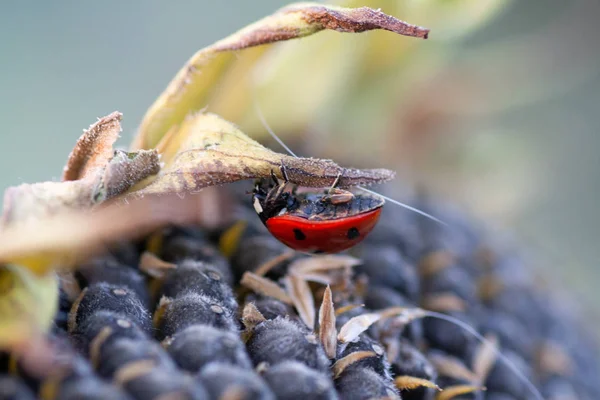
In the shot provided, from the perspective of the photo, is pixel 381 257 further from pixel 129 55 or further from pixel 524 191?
pixel 129 55

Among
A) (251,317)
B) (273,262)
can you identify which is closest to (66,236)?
(251,317)

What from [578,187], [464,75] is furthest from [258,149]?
[578,187]

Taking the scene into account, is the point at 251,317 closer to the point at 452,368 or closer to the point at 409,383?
the point at 409,383

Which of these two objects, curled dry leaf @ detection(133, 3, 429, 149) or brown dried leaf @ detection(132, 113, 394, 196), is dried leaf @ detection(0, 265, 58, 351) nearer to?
brown dried leaf @ detection(132, 113, 394, 196)

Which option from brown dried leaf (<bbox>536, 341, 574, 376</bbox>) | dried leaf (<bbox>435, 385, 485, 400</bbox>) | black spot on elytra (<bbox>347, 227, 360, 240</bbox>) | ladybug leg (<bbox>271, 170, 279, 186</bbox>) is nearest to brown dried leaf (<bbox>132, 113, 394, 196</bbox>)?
ladybug leg (<bbox>271, 170, 279, 186</bbox>)

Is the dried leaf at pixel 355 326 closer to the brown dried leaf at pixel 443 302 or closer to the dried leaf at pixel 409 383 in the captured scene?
the dried leaf at pixel 409 383

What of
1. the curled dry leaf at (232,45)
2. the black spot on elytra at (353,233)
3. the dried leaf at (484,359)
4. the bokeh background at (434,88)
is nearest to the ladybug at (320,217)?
the black spot on elytra at (353,233)
